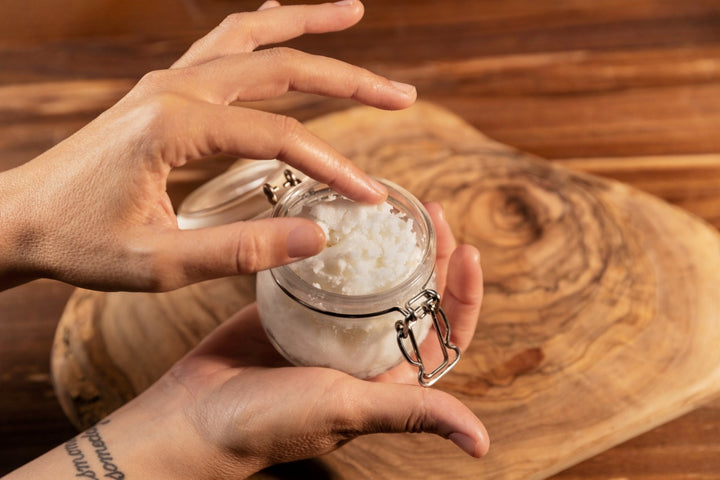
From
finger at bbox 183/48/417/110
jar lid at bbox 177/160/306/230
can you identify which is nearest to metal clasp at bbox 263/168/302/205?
Answer: jar lid at bbox 177/160/306/230

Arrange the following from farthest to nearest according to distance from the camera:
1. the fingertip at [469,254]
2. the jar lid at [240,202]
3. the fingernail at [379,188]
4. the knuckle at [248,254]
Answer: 1. the jar lid at [240,202]
2. the fingertip at [469,254]
3. the fingernail at [379,188]
4. the knuckle at [248,254]

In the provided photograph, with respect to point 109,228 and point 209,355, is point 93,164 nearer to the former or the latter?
point 109,228

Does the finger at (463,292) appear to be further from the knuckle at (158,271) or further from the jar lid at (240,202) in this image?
the knuckle at (158,271)

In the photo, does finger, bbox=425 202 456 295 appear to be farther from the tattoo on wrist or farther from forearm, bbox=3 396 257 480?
the tattoo on wrist

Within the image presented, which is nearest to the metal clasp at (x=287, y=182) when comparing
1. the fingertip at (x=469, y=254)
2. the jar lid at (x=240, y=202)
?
the jar lid at (x=240, y=202)

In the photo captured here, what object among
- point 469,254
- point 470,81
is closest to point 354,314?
point 469,254

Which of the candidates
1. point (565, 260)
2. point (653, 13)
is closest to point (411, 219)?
point (565, 260)
